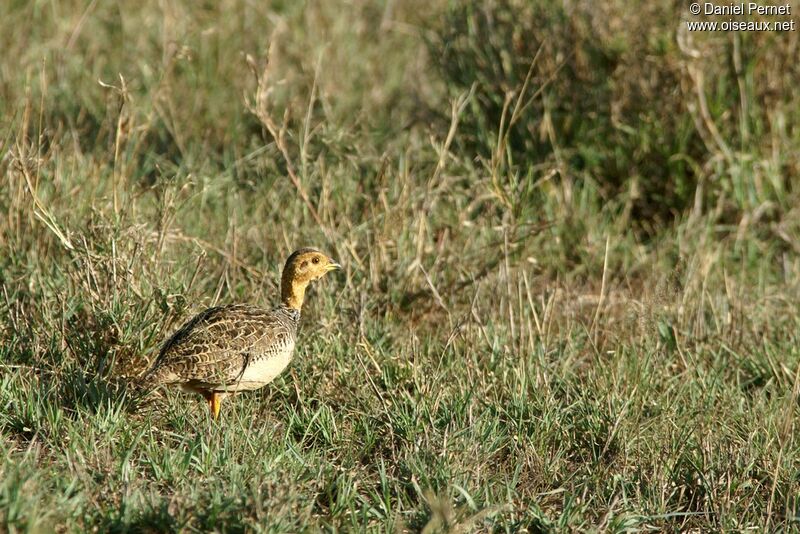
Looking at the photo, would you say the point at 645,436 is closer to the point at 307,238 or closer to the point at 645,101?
the point at 307,238

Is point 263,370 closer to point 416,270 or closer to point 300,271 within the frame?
point 300,271

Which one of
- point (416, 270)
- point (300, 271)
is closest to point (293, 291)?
point (300, 271)

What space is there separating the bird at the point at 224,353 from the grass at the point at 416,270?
166 mm

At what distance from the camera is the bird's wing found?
193 inches

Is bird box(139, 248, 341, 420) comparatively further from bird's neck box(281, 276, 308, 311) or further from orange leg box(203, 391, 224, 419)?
bird's neck box(281, 276, 308, 311)

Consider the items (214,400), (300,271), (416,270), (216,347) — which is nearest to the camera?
(216,347)

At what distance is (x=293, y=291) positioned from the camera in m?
5.58

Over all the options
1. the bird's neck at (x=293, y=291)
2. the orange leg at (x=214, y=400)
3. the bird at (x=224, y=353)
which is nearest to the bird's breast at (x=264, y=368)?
the bird at (x=224, y=353)

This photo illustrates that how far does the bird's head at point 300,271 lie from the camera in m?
5.57

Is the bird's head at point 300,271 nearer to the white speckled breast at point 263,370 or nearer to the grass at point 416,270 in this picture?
the grass at point 416,270

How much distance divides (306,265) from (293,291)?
0.47 ft

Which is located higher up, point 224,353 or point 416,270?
point 224,353

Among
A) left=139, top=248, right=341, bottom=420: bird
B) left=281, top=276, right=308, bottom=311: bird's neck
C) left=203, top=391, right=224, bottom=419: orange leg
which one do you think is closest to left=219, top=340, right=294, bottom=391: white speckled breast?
left=139, top=248, right=341, bottom=420: bird

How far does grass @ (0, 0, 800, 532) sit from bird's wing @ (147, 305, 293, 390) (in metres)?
0.22
